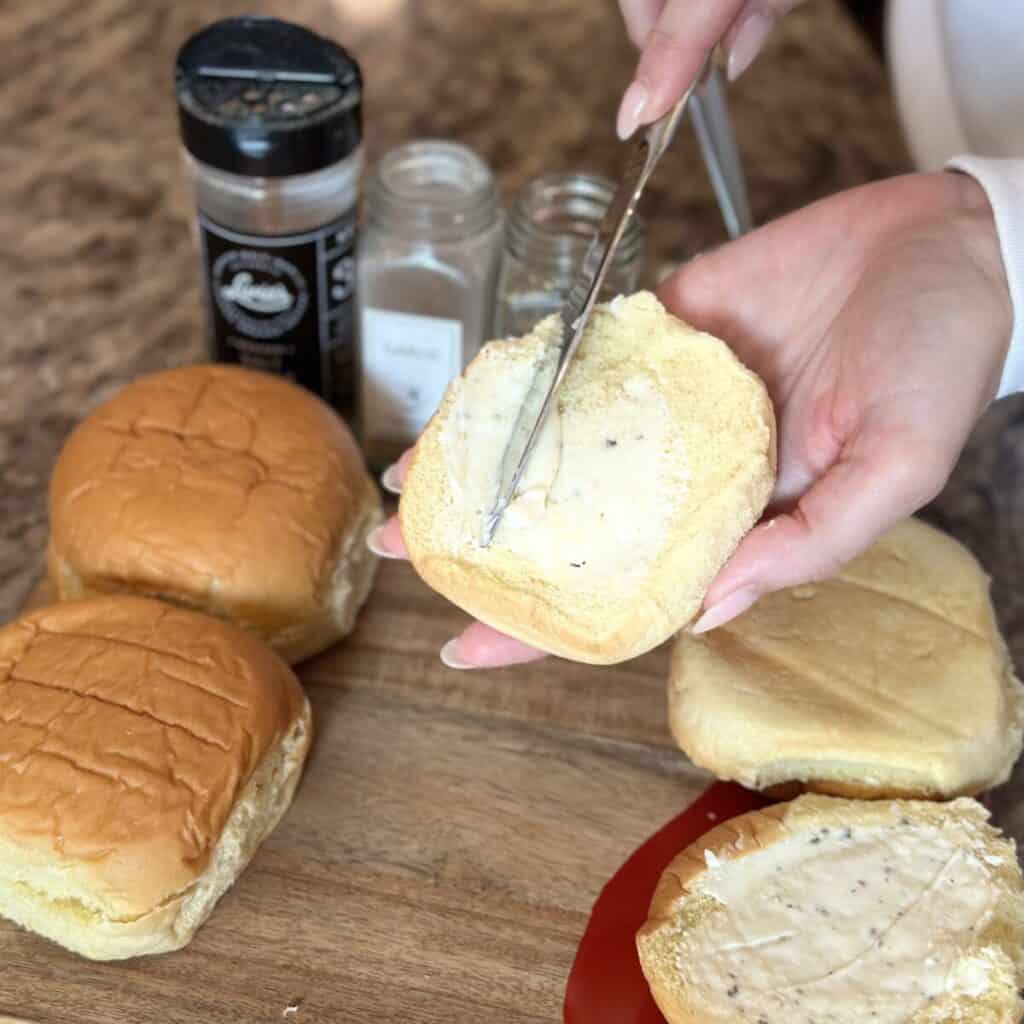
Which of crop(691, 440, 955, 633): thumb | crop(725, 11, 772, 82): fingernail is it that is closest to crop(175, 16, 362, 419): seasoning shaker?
crop(725, 11, 772, 82): fingernail

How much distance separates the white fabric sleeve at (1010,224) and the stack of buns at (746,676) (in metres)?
0.32

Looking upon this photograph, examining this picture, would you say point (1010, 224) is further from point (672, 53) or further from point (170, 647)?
point (170, 647)

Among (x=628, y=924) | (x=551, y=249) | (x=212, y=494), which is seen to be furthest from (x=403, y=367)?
(x=628, y=924)

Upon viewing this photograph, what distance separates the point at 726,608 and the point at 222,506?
2.17 ft

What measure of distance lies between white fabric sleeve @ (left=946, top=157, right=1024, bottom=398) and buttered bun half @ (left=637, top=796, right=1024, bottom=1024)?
0.52m

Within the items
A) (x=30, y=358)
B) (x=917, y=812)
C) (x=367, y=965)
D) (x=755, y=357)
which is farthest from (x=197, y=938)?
(x=30, y=358)

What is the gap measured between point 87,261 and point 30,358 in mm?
269

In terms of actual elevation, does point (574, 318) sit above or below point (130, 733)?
above

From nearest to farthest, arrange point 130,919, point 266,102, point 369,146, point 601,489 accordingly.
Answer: point 130,919
point 601,489
point 266,102
point 369,146

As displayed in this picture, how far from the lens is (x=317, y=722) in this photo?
1.67 metres

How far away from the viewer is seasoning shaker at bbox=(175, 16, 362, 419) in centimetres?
170

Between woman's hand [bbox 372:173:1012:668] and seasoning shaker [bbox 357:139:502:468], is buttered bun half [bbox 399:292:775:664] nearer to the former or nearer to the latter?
woman's hand [bbox 372:173:1012:668]

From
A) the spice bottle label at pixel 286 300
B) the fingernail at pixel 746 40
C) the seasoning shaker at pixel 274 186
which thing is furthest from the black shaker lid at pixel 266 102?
the fingernail at pixel 746 40

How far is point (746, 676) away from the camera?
1552 mm
